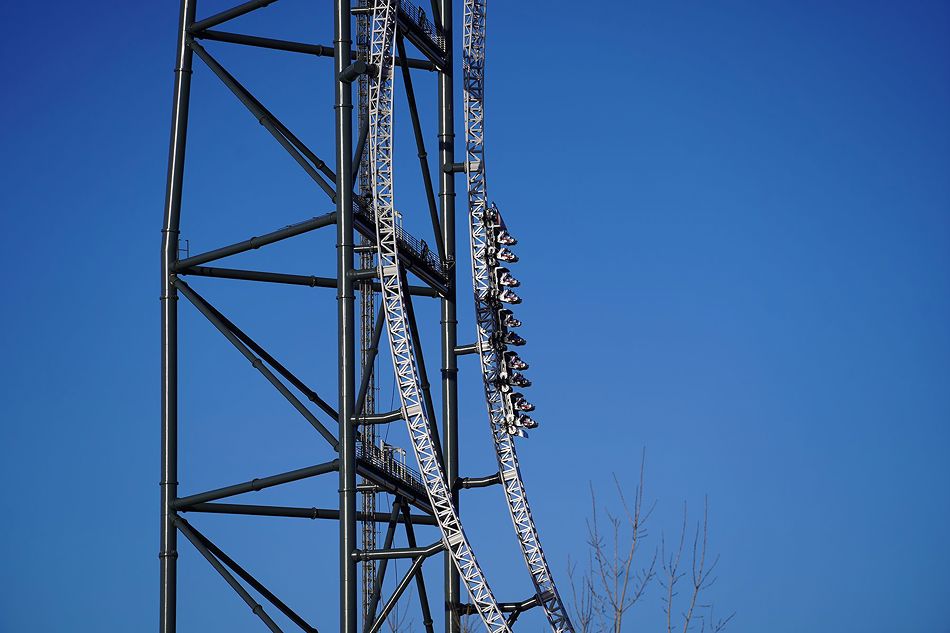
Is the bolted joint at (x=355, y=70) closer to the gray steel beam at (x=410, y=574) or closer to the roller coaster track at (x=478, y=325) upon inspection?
the roller coaster track at (x=478, y=325)

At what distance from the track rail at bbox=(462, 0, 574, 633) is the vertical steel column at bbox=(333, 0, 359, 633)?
6.74 m

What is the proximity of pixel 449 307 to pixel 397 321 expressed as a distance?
5.47m

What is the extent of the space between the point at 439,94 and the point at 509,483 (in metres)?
10.5

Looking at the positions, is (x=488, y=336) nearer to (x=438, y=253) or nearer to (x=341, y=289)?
(x=438, y=253)

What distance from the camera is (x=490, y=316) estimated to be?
46906 mm

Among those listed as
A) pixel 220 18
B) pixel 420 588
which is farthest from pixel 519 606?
pixel 220 18

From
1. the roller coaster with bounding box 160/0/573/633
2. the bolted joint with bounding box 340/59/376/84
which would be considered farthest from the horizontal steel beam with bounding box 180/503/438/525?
the bolted joint with bounding box 340/59/376/84

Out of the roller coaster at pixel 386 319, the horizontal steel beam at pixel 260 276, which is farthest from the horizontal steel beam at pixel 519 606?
the horizontal steel beam at pixel 260 276

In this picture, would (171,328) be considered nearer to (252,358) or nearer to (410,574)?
(252,358)

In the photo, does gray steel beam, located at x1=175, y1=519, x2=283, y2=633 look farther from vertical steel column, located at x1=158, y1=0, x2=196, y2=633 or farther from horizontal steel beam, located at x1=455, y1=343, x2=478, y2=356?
horizontal steel beam, located at x1=455, y1=343, x2=478, y2=356

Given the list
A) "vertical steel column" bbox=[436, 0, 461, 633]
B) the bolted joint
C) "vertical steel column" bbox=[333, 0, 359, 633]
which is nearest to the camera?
"vertical steel column" bbox=[333, 0, 359, 633]

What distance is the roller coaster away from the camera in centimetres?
4059

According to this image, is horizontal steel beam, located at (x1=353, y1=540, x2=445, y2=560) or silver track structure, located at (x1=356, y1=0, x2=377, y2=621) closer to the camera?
horizontal steel beam, located at (x1=353, y1=540, x2=445, y2=560)

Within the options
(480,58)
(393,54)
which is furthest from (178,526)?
(480,58)
